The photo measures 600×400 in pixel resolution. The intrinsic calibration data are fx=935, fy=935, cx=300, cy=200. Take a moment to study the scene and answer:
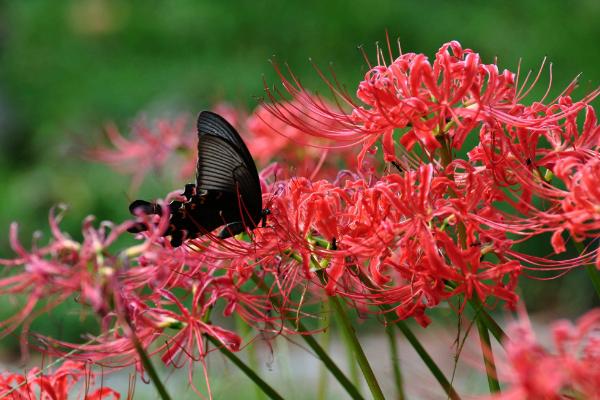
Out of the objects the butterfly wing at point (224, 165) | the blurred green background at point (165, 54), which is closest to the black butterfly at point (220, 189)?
the butterfly wing at point (224, 165)

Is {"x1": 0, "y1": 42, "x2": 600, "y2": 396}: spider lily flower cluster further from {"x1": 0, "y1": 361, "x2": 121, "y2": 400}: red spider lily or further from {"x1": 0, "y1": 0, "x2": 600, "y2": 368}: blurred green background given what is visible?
{"x1": 0, "y1": 0, "x2": 600, "y2": 368}: blurred green background

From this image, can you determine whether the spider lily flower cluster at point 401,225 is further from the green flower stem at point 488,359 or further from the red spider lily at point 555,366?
the red spider lily at point 555,366

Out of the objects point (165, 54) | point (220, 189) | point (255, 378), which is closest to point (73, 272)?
point (255, 378)

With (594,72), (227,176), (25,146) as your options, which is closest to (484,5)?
(594,72)

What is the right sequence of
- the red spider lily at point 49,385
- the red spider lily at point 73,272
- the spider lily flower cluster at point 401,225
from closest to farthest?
the red spider lily at point 73,272 → the spider lily flower cluster at point 401,225 → the red spider lily at point 49,385

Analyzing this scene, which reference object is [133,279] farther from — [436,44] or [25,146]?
[25,146]
